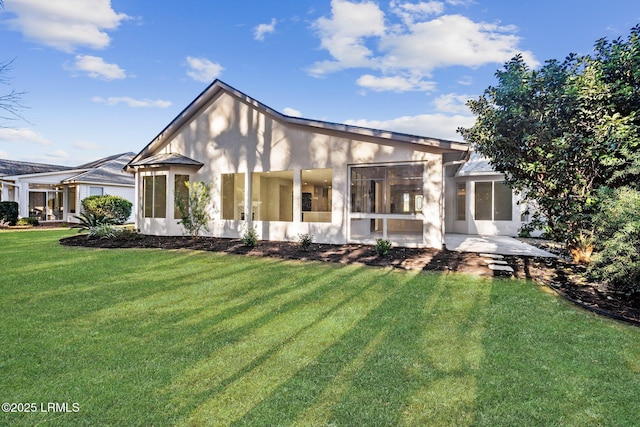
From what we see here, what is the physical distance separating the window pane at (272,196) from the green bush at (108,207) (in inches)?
459

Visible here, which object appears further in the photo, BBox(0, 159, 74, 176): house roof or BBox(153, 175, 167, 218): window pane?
BBox(0, 159, 74, 176): house roof

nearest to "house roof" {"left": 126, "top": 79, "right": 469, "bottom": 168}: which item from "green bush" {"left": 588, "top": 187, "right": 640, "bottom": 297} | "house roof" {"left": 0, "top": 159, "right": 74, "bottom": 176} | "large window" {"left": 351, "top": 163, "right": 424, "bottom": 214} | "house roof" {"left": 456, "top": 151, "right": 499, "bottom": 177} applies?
"large window" {"left": 351, "top": 163, "right": 424, "bottom": 214}

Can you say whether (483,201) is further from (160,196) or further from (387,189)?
(160,196)

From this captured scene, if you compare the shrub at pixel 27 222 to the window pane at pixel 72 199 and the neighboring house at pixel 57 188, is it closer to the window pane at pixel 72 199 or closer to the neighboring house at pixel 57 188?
the neighboring house at pixel 57 188

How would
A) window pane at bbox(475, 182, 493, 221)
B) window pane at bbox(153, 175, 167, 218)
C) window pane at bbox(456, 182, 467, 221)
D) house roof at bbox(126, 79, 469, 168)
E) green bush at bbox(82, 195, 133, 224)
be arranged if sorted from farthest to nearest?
1. green bush at bbox(82, 195, 133, 224)
2. window pane at bbox(456, 182, 467, 221)
3. window pane at bbox(475, 182, 493, 221)
4. window pane at bbox(153, 175, 167, 218)
5. house roof at bbox(126, 79, 469, 168)

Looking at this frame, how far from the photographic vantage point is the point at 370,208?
11234 mm

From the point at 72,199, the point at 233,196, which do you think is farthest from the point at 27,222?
the point at 233,196

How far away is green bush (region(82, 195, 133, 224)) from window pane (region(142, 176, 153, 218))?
6.56m

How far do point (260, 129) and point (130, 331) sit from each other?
9.91m

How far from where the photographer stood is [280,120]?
12.4m

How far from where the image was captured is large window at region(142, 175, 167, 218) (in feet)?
46.8

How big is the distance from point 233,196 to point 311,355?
10716 millimetres

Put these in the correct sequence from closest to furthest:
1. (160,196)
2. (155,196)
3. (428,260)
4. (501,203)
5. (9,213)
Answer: (428,260), (160,196), (155,196), (501,203), (9,213)

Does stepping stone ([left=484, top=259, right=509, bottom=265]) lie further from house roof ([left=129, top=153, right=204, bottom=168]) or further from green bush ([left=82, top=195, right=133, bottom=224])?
green bush ([left=82, top=195, right=133, bottom=224])
